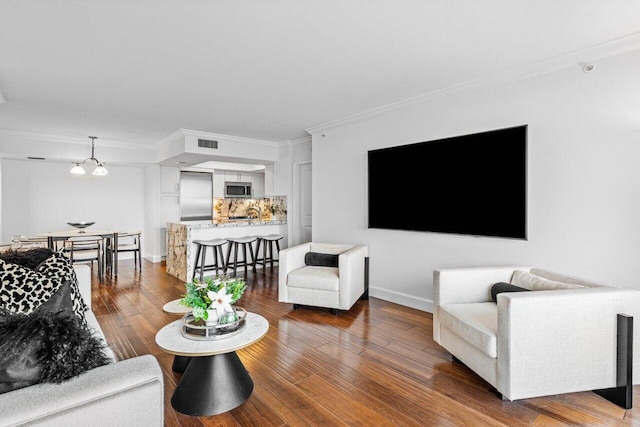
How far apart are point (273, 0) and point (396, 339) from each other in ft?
9.44

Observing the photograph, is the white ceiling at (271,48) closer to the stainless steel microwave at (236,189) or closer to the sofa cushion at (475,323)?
the sofa cushion at (475,323)

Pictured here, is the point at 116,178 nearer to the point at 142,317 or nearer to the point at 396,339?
the point at 142,317

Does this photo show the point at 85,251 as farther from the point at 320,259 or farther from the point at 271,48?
the point at 271,48

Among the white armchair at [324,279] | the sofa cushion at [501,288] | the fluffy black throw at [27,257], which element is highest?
the fluffy black throw at [27,257]

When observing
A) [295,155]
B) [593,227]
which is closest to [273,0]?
[593,227]

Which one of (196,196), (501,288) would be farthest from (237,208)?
(501,288)

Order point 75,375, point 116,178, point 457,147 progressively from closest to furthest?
point 75,375 → point 457,147 → point 116,178

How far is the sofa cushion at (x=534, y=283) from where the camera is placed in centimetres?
232

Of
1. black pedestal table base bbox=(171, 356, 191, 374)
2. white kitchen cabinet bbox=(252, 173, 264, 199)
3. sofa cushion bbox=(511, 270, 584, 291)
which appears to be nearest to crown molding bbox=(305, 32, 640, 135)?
sofa cushion bbox=(511, 270, 584, 291)

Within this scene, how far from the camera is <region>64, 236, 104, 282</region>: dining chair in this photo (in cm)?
540

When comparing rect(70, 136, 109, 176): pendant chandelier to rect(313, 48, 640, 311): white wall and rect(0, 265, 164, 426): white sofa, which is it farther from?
rect(0, 265, 164, 426): white sofa

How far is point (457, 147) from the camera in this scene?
3.59 m

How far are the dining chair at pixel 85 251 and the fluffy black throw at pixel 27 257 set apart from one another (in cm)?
334

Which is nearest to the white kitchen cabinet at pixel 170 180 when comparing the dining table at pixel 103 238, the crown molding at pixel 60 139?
the crown molding at pixel 60 139
